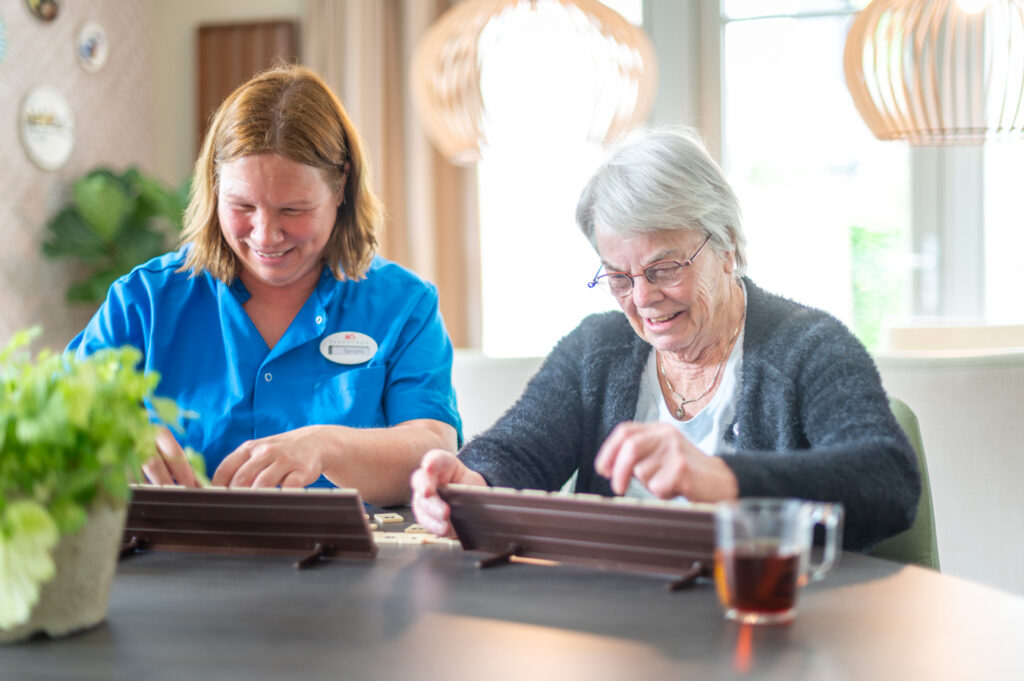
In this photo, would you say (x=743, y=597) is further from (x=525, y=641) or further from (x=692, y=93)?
(x=692, y=93)

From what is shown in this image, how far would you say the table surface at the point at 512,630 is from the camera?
924 millimetres

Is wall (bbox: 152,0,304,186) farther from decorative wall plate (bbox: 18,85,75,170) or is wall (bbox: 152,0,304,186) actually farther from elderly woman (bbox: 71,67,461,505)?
elderly woman (bbox: 71,67,461,505)

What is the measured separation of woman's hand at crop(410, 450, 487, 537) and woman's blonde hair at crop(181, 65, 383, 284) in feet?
2.32

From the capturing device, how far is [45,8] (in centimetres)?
466

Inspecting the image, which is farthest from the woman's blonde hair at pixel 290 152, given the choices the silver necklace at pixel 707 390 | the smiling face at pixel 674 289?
the silver necklace at pixel 707 390

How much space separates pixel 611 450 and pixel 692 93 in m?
4.37

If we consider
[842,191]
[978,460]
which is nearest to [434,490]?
[978,460]

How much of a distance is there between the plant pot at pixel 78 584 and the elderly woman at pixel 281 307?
80 centimetres

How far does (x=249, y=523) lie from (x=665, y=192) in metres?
0.83

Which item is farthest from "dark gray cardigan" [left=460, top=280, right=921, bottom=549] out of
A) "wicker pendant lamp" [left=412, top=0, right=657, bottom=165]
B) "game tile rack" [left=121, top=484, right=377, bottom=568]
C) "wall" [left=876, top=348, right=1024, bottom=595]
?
"wicker pendant lamp" [left=412, top=0, right=657, bottom=165]

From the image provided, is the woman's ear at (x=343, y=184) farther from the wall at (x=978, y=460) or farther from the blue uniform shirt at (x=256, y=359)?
the wall at (x=978, y=460)

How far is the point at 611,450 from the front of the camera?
1220 mm

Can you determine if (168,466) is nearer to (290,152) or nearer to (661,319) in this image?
(290,152)

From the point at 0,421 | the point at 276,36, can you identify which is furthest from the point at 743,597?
the point at 276,36
